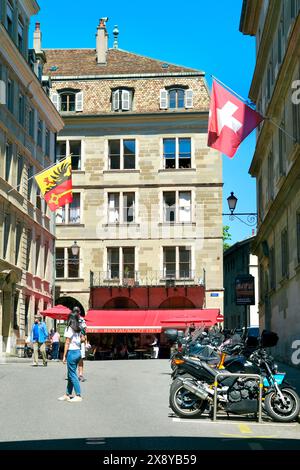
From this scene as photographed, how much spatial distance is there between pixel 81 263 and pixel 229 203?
21259mm

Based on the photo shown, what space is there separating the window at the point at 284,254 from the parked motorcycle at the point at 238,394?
14.7 metres

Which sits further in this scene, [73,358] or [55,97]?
[55,97]

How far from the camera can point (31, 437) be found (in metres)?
10.6

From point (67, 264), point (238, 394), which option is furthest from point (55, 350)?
point (238, 394)

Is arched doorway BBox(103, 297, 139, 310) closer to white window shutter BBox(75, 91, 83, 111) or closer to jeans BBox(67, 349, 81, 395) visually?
white window shutter BBox(75, 91, 83, 111)

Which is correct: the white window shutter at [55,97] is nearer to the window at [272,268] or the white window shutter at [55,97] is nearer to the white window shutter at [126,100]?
the white window shutter at [126,100]

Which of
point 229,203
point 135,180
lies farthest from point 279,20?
point 135,180

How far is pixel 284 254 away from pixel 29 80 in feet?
57.1

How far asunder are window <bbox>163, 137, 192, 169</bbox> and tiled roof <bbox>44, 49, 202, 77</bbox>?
193 inches

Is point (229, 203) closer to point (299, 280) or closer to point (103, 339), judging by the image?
point (299, 280)

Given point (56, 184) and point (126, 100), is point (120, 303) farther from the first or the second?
point (56, 184)

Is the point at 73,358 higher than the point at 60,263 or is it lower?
lower

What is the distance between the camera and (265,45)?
34688 mm

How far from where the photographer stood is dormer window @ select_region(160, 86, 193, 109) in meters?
52.3
